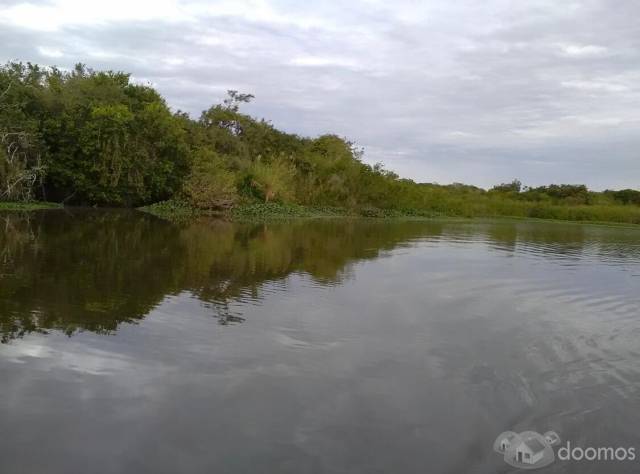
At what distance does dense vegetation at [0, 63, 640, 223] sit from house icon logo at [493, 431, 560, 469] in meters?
27.7

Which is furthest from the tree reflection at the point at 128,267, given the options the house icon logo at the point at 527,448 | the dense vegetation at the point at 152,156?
the dense vegetation at the point at 152,156

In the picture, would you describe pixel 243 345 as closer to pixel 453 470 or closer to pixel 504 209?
pixel 453 470

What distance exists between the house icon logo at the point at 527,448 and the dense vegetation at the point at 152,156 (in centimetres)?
2771

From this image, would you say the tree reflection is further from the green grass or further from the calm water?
the green grass

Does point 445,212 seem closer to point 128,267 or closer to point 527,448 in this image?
point 128,267

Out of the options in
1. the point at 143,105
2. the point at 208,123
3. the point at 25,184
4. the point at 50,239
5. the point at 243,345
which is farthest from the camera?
the point at 208,123

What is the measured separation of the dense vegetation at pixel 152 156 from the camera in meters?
30.1

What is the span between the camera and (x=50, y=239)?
14.9m

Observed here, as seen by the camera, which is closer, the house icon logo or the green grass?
the house icon logo

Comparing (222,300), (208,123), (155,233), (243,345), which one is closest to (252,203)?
(208,123)

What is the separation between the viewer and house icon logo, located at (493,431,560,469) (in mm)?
3969

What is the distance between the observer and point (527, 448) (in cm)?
417

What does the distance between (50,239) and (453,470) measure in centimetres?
1379

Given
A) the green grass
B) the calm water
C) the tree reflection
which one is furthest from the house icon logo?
the green grass
